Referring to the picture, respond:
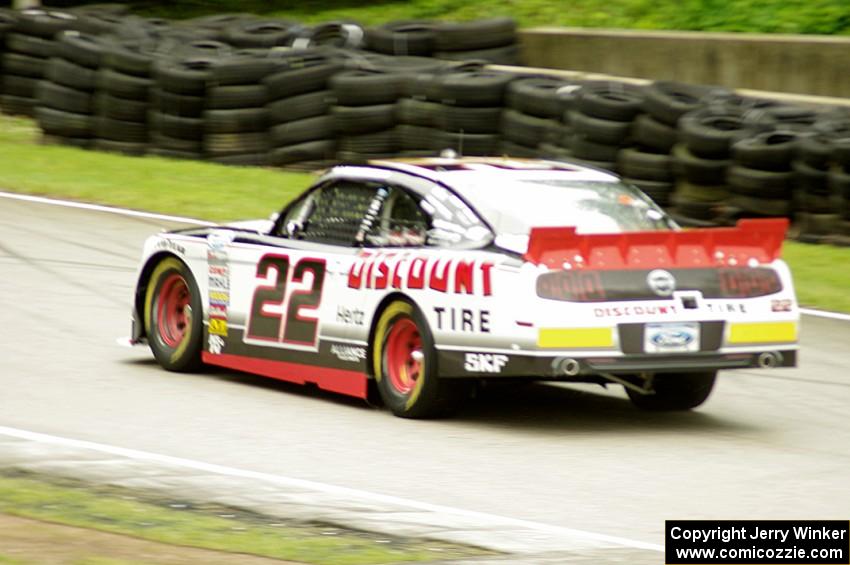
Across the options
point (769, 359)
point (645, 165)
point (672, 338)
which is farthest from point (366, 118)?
point (672, 338)

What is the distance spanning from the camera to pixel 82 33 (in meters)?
21.3

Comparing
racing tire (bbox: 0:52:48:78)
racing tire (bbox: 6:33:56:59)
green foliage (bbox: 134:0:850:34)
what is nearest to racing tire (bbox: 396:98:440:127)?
racing tire (bbox: 6:33:56:59)

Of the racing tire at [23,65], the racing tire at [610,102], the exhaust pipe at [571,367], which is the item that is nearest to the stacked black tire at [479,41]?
the racing tire at [610,102]

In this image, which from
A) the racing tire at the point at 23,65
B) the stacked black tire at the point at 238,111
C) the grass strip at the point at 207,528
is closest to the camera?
the grass strip at the point at 207,528

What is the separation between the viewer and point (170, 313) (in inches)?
421

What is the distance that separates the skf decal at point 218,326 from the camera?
10.1 meters

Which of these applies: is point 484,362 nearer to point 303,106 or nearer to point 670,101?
point 670,101

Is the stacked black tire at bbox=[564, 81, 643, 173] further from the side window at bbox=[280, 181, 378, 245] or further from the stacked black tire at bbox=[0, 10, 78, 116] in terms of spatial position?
the stacked black tire at bbox=[0, 10, 78, 116]

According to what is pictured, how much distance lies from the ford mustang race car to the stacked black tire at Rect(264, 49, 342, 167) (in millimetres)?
8747

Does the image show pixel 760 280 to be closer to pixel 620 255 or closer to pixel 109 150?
pixel 620 255

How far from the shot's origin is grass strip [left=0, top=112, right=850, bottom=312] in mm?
17422

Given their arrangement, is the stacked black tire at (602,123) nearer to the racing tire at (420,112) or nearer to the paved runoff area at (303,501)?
the racing tire at (420,112)

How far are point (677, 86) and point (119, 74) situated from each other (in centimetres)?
700

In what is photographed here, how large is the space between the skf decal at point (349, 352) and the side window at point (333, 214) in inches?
24.6
